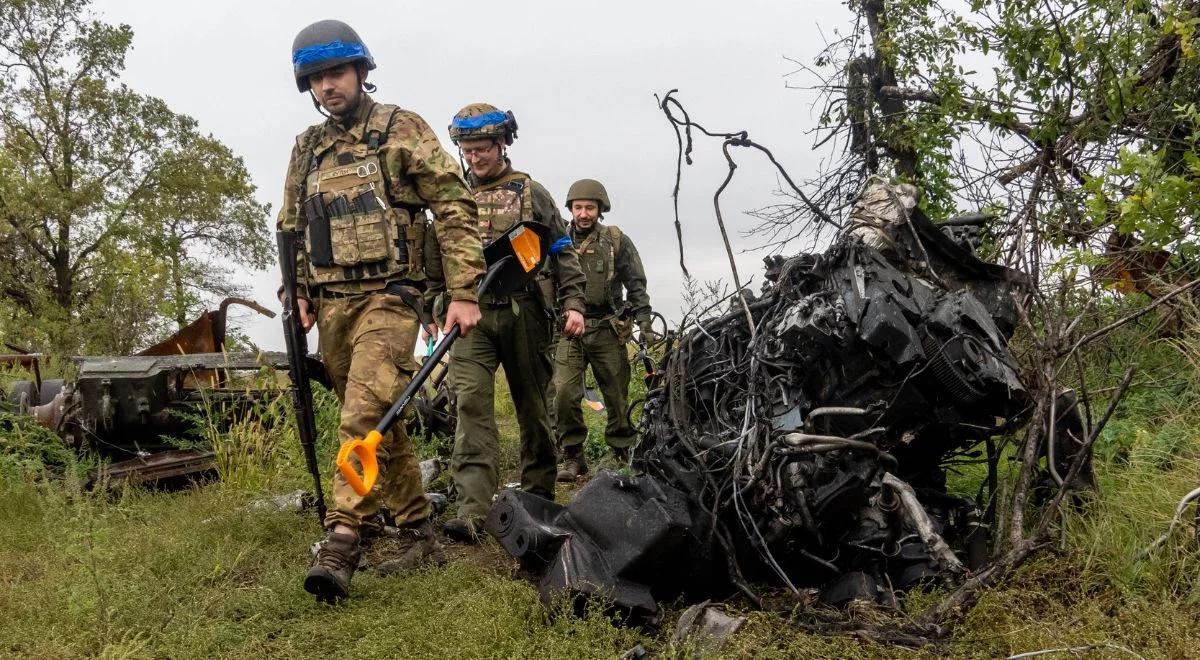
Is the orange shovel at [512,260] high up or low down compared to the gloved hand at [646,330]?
up

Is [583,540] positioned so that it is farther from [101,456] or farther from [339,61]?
[101,456]

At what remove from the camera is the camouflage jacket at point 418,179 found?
3709mm

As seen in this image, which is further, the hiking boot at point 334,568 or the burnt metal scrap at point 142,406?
the burnt metal scrap at point 142,406

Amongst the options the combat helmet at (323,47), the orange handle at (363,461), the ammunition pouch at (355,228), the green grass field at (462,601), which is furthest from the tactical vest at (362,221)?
the green grass field at (462,601)

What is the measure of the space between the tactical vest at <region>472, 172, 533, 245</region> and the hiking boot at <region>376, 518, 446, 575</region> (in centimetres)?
164

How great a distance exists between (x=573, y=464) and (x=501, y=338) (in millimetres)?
2055

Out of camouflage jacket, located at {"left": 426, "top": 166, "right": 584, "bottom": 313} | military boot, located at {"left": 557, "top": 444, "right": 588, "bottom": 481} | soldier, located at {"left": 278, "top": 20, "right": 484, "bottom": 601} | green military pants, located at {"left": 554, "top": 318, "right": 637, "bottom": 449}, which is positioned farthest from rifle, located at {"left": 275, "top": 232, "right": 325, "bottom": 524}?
green military pants, located at {"left": 554, "top": 318, "right": 637, "bottom": 449}

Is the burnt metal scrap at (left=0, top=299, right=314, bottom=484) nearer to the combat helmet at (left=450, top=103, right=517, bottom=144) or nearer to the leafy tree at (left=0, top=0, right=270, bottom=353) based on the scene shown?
the combat helmet at (left=450, top=103, right=517, bottom=144)

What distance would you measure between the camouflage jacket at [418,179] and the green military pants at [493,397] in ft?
2.16

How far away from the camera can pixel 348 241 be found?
12.1 feet

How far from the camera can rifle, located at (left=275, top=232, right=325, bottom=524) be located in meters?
3.87

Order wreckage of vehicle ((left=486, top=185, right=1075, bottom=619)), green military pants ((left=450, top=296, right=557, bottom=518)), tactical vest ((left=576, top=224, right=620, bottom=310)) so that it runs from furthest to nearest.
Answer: tactical vest ((left=576, top=224, right=620, bottom=310)) < green military pants ((left=450, top=296, right=557, bottom=518)) < wreckage of vehicle ((left=486, top=185, right=1075, bottom=619))

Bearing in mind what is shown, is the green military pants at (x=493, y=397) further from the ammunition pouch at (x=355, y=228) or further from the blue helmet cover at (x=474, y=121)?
the blue helmet cover at (x=474, y=121)

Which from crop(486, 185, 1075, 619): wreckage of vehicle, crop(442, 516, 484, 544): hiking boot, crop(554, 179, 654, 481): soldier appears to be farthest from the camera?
crop(554, 179, 654, 481): soldier
